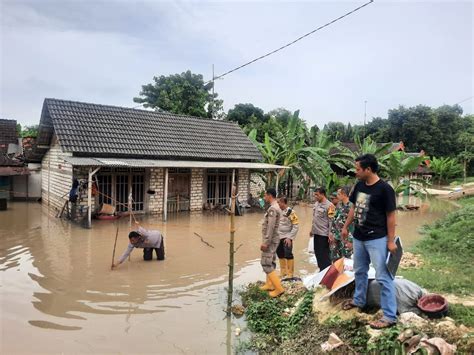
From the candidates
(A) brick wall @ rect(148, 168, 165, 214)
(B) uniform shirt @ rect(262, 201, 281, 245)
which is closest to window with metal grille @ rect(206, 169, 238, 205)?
(A) brick wall @ rect(148, 168, 165, 214)

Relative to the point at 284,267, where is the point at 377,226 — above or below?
above

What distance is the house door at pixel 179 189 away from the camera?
15.9 metres

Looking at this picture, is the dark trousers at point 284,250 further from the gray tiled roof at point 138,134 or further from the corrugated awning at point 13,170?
the corrugated awning at point 13,170

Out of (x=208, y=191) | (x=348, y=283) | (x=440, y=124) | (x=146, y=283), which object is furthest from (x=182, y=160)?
(x=440, y=124)

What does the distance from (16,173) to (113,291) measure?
44.5 ft

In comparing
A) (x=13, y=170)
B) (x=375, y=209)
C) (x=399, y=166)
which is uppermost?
(x=399, y=166)

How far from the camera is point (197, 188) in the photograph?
1658 centimetres

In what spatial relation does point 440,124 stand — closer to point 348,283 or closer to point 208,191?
point 208,191

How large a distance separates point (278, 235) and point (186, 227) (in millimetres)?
7341

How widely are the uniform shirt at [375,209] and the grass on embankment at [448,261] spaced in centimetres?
207

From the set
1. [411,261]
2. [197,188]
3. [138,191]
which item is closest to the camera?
[411,261]

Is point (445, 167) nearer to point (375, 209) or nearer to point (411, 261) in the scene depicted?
point (411, 261)

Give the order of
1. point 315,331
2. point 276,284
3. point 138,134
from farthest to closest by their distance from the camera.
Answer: point 138,134 < point 276,284 < point 315,331

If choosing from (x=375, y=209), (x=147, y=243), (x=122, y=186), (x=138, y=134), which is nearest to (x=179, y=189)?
(x=122, y=186)
